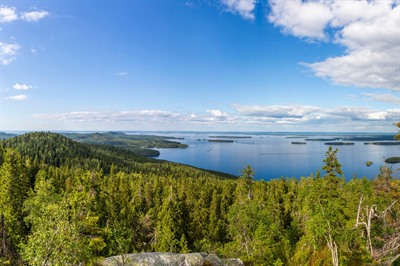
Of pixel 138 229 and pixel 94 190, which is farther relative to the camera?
pixel 138 229

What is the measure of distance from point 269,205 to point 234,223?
20550 millimetres

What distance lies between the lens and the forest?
53.1 ft

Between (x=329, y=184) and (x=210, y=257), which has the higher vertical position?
(x=329, y=184)

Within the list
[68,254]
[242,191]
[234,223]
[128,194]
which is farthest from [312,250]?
[128,194]

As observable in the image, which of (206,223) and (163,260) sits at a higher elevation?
(163,260)

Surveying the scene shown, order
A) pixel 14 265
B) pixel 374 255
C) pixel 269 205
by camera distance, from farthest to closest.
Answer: pixel 269 205, pixel 14 265, pixel 374 255

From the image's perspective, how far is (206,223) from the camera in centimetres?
6662

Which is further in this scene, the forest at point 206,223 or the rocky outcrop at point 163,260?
the rocky outcrop at point 163,260

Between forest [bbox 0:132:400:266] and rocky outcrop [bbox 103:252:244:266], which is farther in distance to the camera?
rocky outcrop [bbox 103:252:244:266]

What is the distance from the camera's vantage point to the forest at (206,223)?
16.2 m

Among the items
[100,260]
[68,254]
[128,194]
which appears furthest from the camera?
[128,194]

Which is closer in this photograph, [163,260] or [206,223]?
[163,260]

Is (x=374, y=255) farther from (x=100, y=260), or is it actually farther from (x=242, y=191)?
(x=242, y=191)

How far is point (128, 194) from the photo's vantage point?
83.2m
